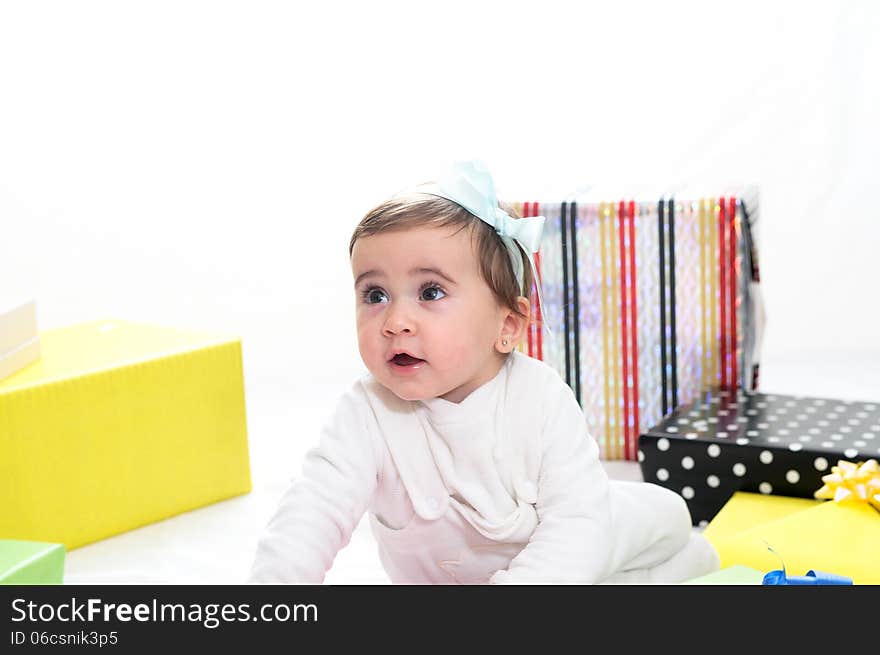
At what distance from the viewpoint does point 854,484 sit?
1.50 meters

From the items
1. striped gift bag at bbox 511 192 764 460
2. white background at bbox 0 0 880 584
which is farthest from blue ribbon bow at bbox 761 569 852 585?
white background at bbox 0 0 880 584

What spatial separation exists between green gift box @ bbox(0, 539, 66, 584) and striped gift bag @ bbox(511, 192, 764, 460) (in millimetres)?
881

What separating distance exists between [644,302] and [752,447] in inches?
14.8

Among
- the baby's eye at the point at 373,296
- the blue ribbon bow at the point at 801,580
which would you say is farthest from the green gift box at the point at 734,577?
the baby's eye at the point at 373,296

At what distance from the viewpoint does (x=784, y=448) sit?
163 cm

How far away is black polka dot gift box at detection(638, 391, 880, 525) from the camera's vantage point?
1.62 m

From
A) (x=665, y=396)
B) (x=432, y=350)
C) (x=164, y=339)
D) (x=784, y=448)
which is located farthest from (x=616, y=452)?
(x=432, y=350)

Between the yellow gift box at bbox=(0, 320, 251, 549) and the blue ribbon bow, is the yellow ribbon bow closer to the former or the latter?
the blue ribbon bow

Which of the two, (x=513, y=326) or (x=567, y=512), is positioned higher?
(x=513, y=326)

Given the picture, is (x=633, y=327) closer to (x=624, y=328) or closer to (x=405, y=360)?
(x=624, y=328)

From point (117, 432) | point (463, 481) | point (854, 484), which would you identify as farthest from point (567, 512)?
point (117, 432)

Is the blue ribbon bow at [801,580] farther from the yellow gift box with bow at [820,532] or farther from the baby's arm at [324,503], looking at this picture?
the baby's arm at [324,503]

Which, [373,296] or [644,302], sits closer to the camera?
[373,296]
